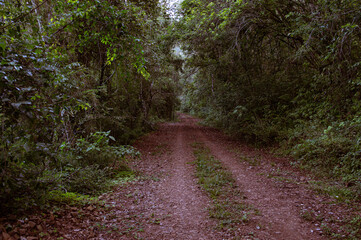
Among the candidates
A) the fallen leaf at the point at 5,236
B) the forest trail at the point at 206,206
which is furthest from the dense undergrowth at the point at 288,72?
the fallen leaf at the point at 5,236

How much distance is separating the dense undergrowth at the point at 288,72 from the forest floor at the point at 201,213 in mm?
1376

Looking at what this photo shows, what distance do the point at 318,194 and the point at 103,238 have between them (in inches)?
206

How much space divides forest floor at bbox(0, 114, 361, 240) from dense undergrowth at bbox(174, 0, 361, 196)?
1.38m

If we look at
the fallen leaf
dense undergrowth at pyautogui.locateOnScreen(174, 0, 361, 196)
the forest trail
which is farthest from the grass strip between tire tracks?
the fallen leaf

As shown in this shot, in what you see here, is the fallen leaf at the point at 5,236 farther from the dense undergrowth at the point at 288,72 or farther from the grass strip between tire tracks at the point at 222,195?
the dense undergrowth at the point at 288,72

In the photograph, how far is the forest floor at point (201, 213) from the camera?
12.0ft

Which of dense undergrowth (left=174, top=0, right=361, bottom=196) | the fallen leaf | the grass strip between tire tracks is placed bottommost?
the grass strip between tire tracks

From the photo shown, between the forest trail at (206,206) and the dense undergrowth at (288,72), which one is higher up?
the dense undergrowth at (288,72)

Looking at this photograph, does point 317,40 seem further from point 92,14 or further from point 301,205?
point 92,14

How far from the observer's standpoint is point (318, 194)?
17.7 ft

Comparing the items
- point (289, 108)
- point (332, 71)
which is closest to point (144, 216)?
point (332, 71)

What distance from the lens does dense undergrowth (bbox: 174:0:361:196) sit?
23.5 feet

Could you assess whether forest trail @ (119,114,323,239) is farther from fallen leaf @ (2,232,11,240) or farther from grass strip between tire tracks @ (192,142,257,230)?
fallen leaf @ (2,232,11,240)

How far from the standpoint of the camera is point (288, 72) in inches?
473
